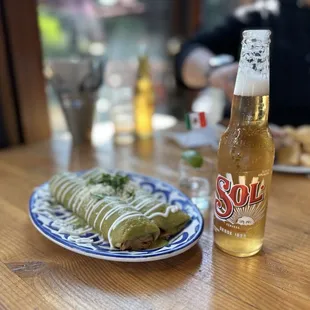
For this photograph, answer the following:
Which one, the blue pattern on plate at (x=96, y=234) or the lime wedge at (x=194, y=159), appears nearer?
the blue pattern on plate at (x=96, y=234)

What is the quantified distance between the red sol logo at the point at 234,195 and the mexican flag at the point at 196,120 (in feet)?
0.76

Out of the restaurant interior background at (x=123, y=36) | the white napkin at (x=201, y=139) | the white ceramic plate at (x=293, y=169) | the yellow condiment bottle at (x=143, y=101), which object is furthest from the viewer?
the restaurant interior background at (x=123, y=36)

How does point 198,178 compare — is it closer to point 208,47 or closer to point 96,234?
point 96,234

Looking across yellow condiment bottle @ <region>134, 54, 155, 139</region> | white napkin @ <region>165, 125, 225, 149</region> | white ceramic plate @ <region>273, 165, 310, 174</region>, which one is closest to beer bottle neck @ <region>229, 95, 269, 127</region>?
white ceramic plate @ <region>273, 165, 310, 174</region>

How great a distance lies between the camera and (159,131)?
4.48 ft

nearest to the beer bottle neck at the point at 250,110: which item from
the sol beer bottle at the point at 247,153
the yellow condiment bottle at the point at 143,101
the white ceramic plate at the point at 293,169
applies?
the sol beer bottle at the point at 247,153

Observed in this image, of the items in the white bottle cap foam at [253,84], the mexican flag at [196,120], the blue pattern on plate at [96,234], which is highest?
the white bottle cap foam at [253,84]

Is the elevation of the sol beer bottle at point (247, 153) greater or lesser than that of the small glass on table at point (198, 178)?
greater

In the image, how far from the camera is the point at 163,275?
1.80 feet

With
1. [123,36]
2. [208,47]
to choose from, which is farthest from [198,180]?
[123,36]

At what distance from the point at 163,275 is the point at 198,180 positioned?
0.34 m

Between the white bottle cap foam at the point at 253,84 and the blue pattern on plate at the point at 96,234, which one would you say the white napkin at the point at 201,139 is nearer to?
the blue pattern on plate at the point at 96,234

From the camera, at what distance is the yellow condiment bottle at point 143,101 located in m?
1.27

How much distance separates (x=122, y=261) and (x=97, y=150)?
656 mm
